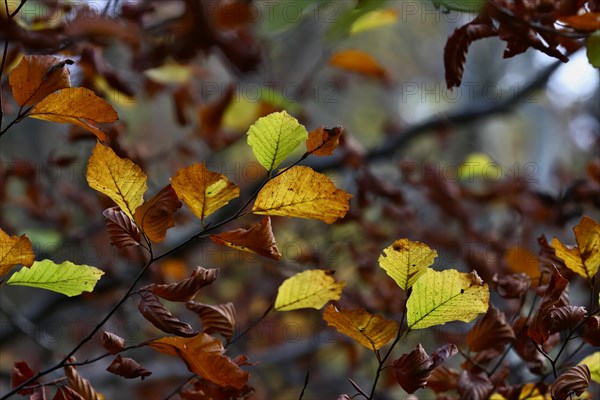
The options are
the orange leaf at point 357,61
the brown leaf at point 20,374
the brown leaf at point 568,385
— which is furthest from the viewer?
the orange leaf at point 357,61

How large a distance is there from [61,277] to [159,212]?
136mm

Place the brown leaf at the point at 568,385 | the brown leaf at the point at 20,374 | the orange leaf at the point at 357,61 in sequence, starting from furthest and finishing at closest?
the orange leaf at the point at 357,61 < the brown leaf at the point at 20,374 < the brown leaf at the point at 568,385

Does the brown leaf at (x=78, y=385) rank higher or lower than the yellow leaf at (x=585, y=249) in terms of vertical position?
lower

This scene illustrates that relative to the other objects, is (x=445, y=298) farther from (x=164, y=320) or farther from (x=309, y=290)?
(x=164, y=320)

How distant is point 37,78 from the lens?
0.67 m

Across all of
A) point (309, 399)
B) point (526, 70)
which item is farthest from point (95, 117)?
point (526, 70)

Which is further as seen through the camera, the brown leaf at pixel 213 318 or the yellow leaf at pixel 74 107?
the brown leaf at pixel 213 318

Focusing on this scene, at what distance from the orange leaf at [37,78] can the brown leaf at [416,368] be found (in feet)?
1.61

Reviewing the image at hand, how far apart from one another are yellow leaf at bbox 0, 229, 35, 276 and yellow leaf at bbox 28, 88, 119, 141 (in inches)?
5.7

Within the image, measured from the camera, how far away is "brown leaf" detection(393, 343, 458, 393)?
63cm

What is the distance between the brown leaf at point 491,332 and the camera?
82cm

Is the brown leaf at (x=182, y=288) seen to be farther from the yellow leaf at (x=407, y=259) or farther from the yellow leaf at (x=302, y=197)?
the yellow leaf at (x=407, y=259)

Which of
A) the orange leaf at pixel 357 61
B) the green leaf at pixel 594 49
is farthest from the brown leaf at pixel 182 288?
the orange leaf at pixel 357 61

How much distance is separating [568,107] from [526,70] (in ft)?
9.80
